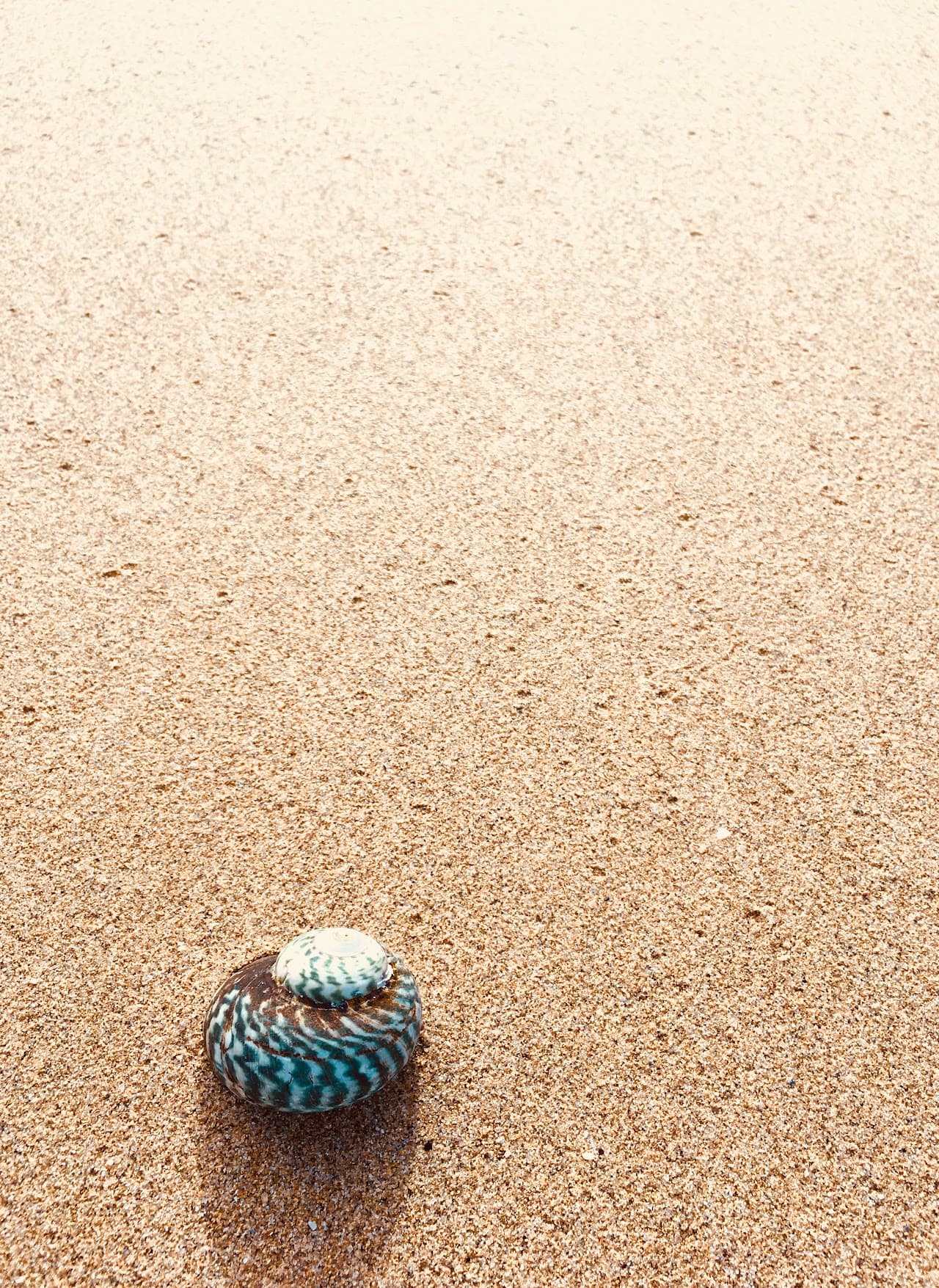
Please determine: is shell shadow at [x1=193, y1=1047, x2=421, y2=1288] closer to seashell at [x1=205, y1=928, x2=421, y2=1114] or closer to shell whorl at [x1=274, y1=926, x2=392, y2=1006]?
seashell at [x1=205, y1=928, x2=421, y2=1114]

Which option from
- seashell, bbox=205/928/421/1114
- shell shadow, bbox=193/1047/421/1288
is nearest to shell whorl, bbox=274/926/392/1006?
seashell, bbox=205/928/421/1114

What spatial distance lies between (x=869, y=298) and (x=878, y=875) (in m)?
1.84

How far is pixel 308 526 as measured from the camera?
2.36 meters

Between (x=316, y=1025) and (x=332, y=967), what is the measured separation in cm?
8

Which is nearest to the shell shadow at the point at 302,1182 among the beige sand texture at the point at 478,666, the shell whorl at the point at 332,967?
the beige sand texture at the point at 478,666

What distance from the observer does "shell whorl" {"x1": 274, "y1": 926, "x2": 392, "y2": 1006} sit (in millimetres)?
1476

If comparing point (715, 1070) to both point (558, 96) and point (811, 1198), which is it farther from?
point (558, 96)

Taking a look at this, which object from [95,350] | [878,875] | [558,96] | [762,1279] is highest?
[558,96]

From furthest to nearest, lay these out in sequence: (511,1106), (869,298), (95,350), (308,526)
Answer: (869,298) → (95,350) → (308,526) → (511,1106)

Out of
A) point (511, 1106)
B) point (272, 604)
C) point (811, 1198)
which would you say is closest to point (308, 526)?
point (272, 604)

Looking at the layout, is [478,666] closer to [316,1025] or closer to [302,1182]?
[316,1025]

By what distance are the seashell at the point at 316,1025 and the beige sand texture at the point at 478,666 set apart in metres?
0.10

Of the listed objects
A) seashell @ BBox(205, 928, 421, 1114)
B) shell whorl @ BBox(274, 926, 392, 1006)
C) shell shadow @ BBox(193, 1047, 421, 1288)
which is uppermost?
shell whorl @ BBox(274, 926, 392, 1006)

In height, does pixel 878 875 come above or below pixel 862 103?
below
